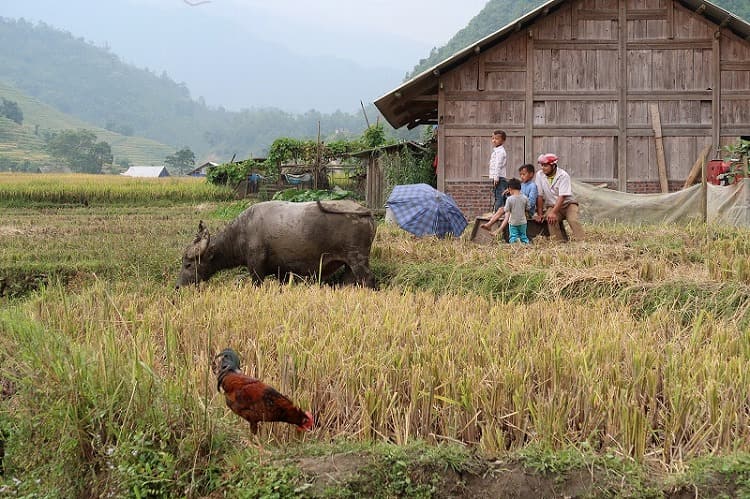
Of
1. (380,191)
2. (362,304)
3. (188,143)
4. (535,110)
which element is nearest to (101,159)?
(380,191)

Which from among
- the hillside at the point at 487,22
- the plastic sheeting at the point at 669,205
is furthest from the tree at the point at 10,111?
the plastic sheeting at the point at 669,205

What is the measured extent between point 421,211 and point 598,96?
6679 mm

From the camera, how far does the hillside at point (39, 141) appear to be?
67.4 metres

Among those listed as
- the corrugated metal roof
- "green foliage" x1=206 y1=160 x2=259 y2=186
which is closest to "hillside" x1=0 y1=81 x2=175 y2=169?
"green foliage" x1=206 y1=160 x2=259 y2=186

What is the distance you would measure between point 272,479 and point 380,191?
15267 mm

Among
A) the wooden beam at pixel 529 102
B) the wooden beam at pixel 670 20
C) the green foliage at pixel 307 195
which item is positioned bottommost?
Result: the green foliage at pixel 307 195

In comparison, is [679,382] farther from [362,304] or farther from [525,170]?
[525,170]

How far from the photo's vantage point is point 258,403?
329 centimetres

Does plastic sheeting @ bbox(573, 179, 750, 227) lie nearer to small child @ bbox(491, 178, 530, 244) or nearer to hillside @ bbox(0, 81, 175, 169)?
small child @ bbox(491, 178, 530, 244)

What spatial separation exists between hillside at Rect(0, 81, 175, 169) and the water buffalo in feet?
203

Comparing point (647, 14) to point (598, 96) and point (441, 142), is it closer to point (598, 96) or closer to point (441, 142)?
point (598, 96)

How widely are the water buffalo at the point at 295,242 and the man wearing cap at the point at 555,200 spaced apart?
2.65 meters

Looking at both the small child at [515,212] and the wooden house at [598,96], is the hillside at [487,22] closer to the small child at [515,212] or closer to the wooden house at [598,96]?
the wooden house at [598,96]

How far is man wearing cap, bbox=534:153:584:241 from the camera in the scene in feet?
29.4
